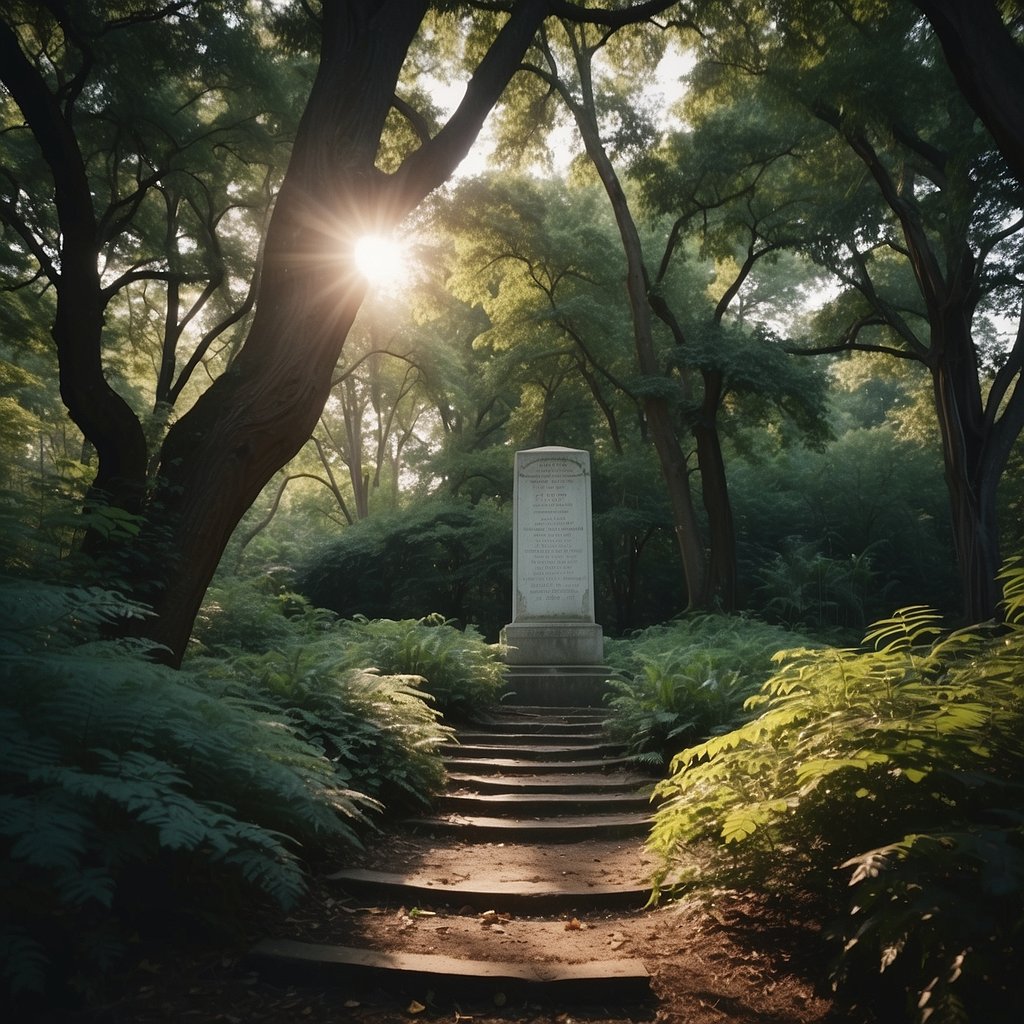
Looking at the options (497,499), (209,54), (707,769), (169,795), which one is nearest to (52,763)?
(169,795)

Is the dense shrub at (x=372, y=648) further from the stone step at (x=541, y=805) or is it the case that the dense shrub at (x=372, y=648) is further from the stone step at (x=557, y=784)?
the stone step at (x=541, y=805)

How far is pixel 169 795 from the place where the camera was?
8.29 feet

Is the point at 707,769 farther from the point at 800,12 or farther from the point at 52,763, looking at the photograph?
the point at 800,12

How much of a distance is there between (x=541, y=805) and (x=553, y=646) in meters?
5.28

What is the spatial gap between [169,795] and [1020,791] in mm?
2980

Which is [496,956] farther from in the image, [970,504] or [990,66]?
[970,504]

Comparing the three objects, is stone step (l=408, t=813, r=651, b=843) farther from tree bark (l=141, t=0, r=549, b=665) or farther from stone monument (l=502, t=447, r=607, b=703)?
stone monument (l=502, t=447, r=607, b=703)

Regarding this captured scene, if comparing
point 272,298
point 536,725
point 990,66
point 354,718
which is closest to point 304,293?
point 272,298

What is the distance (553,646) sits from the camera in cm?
1104

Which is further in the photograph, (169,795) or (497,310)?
(497,310)

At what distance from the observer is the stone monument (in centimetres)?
1105

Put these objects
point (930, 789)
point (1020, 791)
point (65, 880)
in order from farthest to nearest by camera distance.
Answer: point (930, 789)
point (1020, 791)
point (65, 880)

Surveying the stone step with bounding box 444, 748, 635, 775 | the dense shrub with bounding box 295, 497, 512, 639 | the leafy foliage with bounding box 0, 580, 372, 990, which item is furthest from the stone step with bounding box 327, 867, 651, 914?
the dense shrub with bounding box 295, 497, 512, 639

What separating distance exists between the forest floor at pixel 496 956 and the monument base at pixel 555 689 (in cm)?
603
